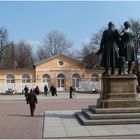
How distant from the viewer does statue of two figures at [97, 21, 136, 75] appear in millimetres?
20109

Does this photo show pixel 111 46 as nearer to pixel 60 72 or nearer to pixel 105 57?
pixel 105 57

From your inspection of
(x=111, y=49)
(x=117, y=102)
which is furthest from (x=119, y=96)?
(x=111, y=49)

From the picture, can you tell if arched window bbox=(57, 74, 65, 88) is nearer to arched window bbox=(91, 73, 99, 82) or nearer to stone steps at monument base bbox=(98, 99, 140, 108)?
arched window bbox=(91, 73, 99, 82)

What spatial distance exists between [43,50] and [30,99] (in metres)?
74.5

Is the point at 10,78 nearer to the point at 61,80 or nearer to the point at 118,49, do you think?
the point at 61,80

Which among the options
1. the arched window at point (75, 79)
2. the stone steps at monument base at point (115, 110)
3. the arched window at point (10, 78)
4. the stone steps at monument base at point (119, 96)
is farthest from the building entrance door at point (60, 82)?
the stone steps at monument base at point (115, 110)

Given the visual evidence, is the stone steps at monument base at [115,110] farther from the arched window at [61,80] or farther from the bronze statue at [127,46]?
the arched window at [61,80]

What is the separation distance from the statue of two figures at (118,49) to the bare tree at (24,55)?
72.6 meters

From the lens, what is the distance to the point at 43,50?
9750 centimetres

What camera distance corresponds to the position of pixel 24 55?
95938 millimetres

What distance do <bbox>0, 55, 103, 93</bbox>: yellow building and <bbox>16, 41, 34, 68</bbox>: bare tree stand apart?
76.5 ft

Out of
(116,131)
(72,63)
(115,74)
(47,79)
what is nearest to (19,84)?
(47,79)

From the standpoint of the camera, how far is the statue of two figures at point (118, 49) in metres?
20.1

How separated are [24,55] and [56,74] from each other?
27.7 m
